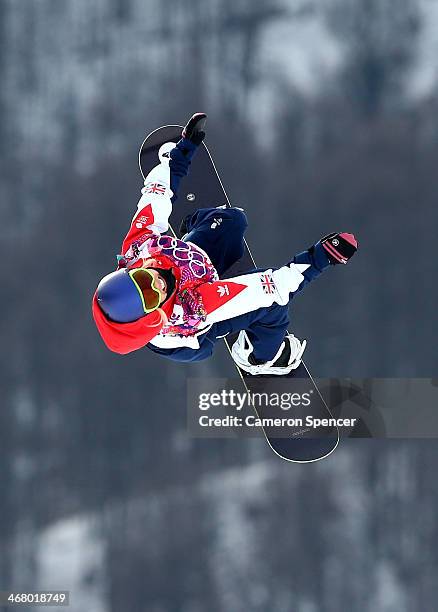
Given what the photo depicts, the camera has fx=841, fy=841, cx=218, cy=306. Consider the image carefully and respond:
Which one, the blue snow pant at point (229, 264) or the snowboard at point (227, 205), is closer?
the blue snow pant at point (229, 264)

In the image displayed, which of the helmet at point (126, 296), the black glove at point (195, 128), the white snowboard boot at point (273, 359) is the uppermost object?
the black glove at point (195, 128)

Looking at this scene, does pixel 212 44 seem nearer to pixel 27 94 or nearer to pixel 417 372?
pixel 27 94

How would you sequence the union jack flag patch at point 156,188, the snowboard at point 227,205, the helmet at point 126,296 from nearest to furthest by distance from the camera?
1. the helmet at point 126,296
2. the union jack flag patch at point 156,188
3. the snowboard at point 227,205

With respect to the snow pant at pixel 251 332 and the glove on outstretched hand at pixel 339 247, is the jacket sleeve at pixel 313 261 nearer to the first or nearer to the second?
the glove on outstretched hand at pixel 339 247

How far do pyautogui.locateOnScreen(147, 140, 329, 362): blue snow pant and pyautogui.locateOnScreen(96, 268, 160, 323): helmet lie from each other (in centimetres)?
51

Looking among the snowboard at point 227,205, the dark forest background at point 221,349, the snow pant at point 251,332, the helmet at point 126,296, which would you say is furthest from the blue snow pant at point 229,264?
the dark forest background at point 221,349

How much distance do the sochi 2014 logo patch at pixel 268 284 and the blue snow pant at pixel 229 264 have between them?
8 cm

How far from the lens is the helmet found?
3.21 metres

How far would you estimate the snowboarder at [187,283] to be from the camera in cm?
328

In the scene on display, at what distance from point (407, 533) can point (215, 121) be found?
138 inches

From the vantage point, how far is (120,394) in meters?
6.77

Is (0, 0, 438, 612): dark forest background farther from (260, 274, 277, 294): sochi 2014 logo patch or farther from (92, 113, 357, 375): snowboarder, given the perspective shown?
A: (260, 274, 277, 294): sochi 2014 logo patch

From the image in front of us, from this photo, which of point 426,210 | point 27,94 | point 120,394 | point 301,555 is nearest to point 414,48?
point 426,210

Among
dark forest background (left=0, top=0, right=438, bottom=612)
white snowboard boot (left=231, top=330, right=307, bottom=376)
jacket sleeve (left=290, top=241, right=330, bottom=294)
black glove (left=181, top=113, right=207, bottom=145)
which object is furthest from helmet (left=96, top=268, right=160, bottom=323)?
dark forest background (left=0, top=0, right=438, bottom=612)
